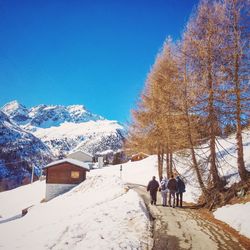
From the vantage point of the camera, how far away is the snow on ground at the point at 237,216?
9.52m

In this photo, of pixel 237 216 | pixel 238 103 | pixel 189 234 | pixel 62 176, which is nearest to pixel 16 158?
pixel 62 176

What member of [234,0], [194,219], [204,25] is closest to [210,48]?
[204,25]

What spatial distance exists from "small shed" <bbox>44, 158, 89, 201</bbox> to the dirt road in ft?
94.9

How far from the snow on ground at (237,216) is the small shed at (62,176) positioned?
29646mm

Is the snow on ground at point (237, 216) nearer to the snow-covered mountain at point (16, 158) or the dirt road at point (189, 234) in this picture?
the dirt road at point (189, 234)

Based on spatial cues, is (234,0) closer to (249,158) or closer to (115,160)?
(249,158)

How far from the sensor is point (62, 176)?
39781mm

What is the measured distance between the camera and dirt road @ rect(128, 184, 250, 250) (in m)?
8.06

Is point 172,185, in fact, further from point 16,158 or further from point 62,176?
point 16,158

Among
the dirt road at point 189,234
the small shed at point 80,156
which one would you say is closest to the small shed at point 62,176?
the dirt road at point 189,234

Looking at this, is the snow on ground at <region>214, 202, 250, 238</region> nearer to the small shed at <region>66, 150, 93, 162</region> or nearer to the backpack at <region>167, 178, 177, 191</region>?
the backpack at <region>167, 178, 177, 191</region>

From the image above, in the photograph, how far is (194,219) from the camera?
38.2ft

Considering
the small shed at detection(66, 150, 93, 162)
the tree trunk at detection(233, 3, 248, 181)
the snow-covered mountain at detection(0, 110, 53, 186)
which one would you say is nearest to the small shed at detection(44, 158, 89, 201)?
the tree trunk at detection(233, 3, 248, 181)

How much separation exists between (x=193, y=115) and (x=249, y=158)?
4750 mm
